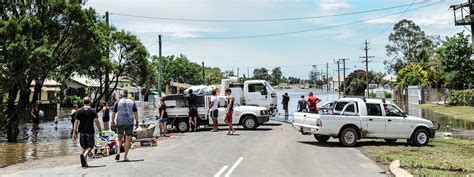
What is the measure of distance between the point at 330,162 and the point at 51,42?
16566 millimetres

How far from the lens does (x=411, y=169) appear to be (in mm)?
11180

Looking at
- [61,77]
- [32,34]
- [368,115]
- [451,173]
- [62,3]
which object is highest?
[62,3]

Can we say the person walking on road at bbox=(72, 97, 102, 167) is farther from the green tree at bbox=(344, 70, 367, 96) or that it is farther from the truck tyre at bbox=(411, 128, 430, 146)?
the green tree at bbox=(344, 70, 367, 96)

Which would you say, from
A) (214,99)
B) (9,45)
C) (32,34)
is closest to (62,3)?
(32,34)

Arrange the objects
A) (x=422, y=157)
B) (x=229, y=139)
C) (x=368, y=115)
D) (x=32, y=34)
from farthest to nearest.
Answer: (x=32, y=34)
(x=229, y=139)
(x=368, y=115)
(x=422, y=157)

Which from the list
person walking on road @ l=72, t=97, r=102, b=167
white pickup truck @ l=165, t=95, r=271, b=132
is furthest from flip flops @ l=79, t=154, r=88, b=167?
white pickup truck @ l=165, t=95, r=271, b=132

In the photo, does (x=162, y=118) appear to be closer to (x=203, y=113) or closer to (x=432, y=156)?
(x=203, y=113)

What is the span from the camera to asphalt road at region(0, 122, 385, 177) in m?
11.2

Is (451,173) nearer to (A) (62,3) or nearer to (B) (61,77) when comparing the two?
(A) (62,3)

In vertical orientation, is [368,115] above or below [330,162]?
above

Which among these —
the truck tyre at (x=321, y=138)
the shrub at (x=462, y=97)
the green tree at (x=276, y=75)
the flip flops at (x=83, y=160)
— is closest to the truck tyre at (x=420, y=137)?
the truck tyre at (x=321, y=138)

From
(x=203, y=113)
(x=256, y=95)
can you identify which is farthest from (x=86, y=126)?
(x=256, y=95)

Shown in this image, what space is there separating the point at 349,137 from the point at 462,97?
99.3 feet

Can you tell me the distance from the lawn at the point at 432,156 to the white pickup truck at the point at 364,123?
0.42 meters
